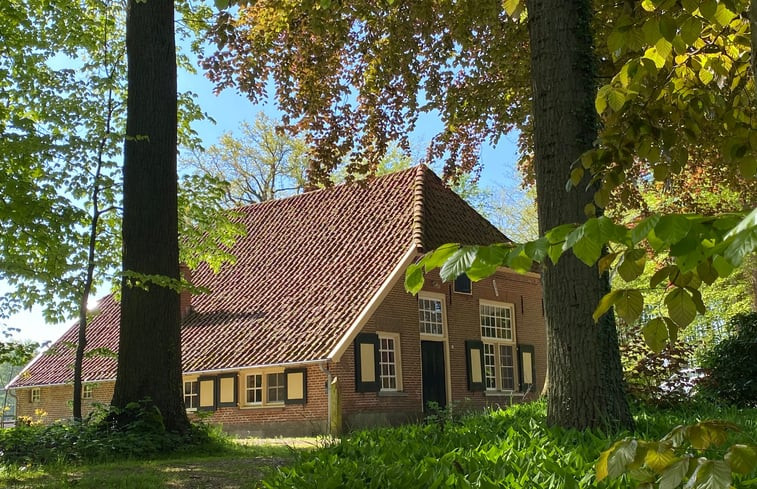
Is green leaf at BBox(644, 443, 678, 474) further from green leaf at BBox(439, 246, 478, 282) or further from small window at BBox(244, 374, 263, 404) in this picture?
small window at BBox(244, 374, 263, 404)

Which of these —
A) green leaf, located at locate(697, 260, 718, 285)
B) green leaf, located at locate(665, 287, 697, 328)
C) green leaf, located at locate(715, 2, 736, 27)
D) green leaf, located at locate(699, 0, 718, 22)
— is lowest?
green leaf, located at locate(665, 287, 697, 328)

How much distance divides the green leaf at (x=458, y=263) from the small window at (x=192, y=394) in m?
20.3

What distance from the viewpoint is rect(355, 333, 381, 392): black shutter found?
18.6 metres

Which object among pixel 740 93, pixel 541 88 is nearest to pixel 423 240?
pixel 541 88

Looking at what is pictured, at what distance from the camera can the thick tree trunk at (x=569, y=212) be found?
18.9 feet

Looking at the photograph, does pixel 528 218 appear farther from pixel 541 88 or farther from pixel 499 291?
pixel 541 88

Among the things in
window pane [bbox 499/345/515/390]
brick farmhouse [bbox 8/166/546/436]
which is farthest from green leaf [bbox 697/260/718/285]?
window pane [bbox 499/345/515/390]

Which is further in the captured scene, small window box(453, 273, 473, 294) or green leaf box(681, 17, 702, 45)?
small window box(453, 273, 473, 294)

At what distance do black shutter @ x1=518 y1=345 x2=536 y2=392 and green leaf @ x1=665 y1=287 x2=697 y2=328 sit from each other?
73.3 feet

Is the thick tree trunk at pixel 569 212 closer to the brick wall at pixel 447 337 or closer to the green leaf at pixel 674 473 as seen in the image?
the green leaf at pixel 674 473

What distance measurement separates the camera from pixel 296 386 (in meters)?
18.8

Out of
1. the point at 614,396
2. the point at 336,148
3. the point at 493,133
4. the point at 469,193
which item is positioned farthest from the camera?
the point at 469,193

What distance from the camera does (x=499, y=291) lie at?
23297mm

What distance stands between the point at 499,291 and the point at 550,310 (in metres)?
17.6
